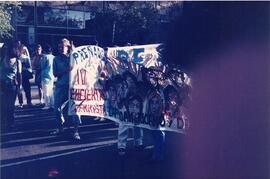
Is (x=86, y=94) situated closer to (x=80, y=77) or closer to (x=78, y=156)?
(x=80, y=77)

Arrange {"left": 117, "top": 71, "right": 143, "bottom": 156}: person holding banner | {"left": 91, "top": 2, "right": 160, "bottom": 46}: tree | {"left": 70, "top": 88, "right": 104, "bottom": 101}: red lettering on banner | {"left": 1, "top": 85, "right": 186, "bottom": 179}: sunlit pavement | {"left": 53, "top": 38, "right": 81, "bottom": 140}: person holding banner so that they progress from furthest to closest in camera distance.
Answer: {"left": 91, "top": 2, "right": 160, "bottom": 46}: tree < {"left": 53, "top": 38, "right": 81, "bottom": 140}: person holding banner < {"left": 70, "top": 88, "right": 104, "bottom": 101}: red lettering on banner < {"left": 117, "top": 71, "right": 143, "bottom": 156}: person holding banner < {"left": 1, "top": 85, "right": 186, "bottom": 179}: sunlit pavement

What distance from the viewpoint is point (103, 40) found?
1446 cm

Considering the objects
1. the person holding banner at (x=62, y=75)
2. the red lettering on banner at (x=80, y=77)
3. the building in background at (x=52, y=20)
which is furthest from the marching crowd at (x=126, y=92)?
the building in background at (x=52, y=20)

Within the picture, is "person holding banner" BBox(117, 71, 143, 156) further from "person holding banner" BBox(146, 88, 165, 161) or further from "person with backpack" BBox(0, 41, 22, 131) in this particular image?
"person with backpack" BBox(0, 41, 22, 131)

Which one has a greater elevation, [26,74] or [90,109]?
[26,74]

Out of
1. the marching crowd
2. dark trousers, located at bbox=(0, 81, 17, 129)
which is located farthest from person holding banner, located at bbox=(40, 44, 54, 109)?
dark trousers, located at bbox=(0, 81, 17, 129)

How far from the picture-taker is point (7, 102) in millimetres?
6516

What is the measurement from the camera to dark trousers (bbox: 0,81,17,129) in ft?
21.0

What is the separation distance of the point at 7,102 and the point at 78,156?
1.82m

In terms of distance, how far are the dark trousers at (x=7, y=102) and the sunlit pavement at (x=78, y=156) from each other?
0.19m

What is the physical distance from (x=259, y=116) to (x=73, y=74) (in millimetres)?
2850

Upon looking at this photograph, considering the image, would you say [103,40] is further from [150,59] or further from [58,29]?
[150,59]

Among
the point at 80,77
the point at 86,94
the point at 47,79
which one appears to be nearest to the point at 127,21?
the point at 47,79

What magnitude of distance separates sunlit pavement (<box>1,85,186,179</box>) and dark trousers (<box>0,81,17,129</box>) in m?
0.19
